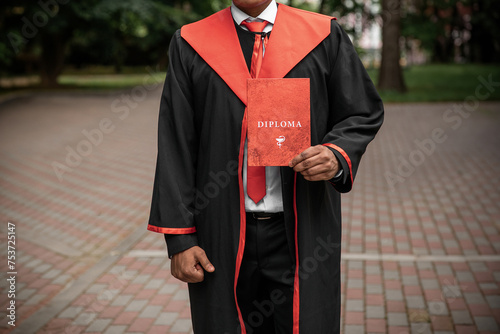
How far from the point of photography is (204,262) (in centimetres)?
209

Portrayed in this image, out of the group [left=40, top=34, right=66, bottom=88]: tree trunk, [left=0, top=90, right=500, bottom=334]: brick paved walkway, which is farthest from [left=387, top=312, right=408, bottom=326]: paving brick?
[left=40, top=34, right=66, bottom=88]: tree trunk

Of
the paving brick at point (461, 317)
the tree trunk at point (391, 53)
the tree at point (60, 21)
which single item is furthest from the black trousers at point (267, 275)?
the tree trunk at point (391, 53)

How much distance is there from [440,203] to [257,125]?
18.4 feet

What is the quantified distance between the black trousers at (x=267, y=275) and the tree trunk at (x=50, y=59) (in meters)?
22.1

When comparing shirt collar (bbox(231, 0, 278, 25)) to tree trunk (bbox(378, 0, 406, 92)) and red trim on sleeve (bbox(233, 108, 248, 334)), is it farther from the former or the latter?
tree trunk (bbox(378, 0, 406, 92))

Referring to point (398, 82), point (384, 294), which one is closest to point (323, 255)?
point (384, 294)

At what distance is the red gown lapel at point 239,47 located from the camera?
202 cm

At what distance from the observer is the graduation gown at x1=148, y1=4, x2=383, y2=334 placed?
2041 mm

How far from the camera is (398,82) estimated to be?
1938 centimetres

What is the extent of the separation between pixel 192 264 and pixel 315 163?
2.02 feet

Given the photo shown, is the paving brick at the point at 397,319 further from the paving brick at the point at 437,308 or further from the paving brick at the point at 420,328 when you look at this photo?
the paving brick at the point at 437,308

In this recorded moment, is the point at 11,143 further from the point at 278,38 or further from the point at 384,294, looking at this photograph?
the point at 278,38

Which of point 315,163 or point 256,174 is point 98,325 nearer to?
point 256,174

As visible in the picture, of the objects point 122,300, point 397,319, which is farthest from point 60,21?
point 397,319
